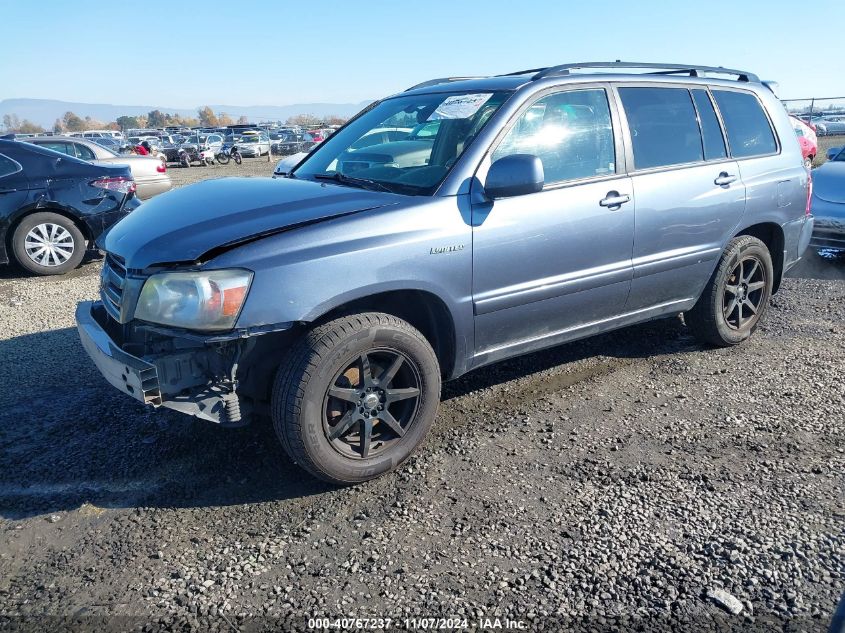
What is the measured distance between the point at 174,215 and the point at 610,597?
8.40 feet

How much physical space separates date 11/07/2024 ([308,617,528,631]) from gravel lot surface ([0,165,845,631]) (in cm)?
3

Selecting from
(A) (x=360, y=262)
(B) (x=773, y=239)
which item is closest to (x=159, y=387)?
(A) (x=360, y=262)

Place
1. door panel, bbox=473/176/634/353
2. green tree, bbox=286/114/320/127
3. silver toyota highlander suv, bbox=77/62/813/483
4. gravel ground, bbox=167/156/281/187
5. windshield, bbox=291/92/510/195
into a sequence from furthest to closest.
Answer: green tree, bbox=286/114/320/127, gravel ground, bbox=167/156/281/187, windshield, bbox=291/92/510/195, door panel, bbox=473/176/634/353, silver toyota highlander suv, bbox=77/62/813/483

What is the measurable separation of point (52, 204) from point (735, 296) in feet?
22.6

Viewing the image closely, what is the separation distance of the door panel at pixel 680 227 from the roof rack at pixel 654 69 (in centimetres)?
75

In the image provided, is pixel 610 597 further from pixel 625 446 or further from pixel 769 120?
pixel 769 120

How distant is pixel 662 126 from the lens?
4.24m

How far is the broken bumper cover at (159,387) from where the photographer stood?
2.78 metres

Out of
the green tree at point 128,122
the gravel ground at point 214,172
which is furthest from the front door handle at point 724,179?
the green tree at point 128,122

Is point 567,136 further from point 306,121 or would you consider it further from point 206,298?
point 306,121

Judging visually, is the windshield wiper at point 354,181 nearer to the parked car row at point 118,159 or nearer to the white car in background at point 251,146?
the parked car row at point 118,159

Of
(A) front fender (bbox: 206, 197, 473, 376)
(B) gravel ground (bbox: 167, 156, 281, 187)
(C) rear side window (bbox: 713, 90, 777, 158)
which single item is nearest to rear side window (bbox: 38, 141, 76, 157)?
(B) gravel ground (bbox: 167, 156, 281, 187)

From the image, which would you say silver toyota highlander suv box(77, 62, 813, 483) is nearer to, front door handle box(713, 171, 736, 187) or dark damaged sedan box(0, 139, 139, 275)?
front door handle box(713, 171, 736, 187)

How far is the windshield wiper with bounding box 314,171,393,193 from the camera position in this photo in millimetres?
3536
